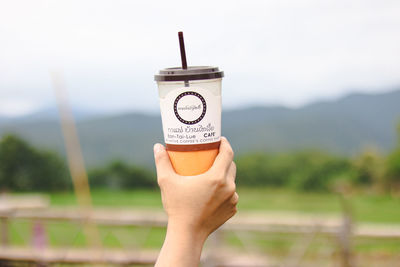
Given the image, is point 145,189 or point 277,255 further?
point 145,189

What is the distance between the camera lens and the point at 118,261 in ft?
21.4

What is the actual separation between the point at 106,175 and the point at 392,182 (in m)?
9.90

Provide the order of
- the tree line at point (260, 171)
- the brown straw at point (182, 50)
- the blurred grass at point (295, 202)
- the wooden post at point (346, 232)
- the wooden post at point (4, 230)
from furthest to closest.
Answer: the blurred grass at point (295, 202)
the tree line at point (260, 171)
the wooden post at point (4, 230)
the wooden post at point (346, 232)
the brown straw at point (182, 50)

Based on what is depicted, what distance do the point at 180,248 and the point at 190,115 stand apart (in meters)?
0.31

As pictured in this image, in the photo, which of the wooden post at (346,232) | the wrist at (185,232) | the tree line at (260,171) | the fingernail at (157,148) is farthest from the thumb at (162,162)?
the tree line at (260,171)

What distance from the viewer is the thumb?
1.08 meters

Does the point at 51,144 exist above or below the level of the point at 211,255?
below

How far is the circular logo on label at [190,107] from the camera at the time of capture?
1.14 meters

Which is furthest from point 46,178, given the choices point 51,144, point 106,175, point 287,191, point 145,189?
point 287,191

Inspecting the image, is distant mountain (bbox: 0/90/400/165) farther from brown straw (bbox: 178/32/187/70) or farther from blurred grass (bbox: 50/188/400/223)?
brown straw (bbox: 178/32/187/70)

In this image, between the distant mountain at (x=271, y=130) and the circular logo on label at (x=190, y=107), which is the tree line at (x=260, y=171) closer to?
the distant mountain at (x=271, y=130)

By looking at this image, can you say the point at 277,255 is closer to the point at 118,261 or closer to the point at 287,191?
the point at 118,261

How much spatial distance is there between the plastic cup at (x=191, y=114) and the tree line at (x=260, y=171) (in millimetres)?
12376

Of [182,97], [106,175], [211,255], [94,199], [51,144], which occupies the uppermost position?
[182,97]
